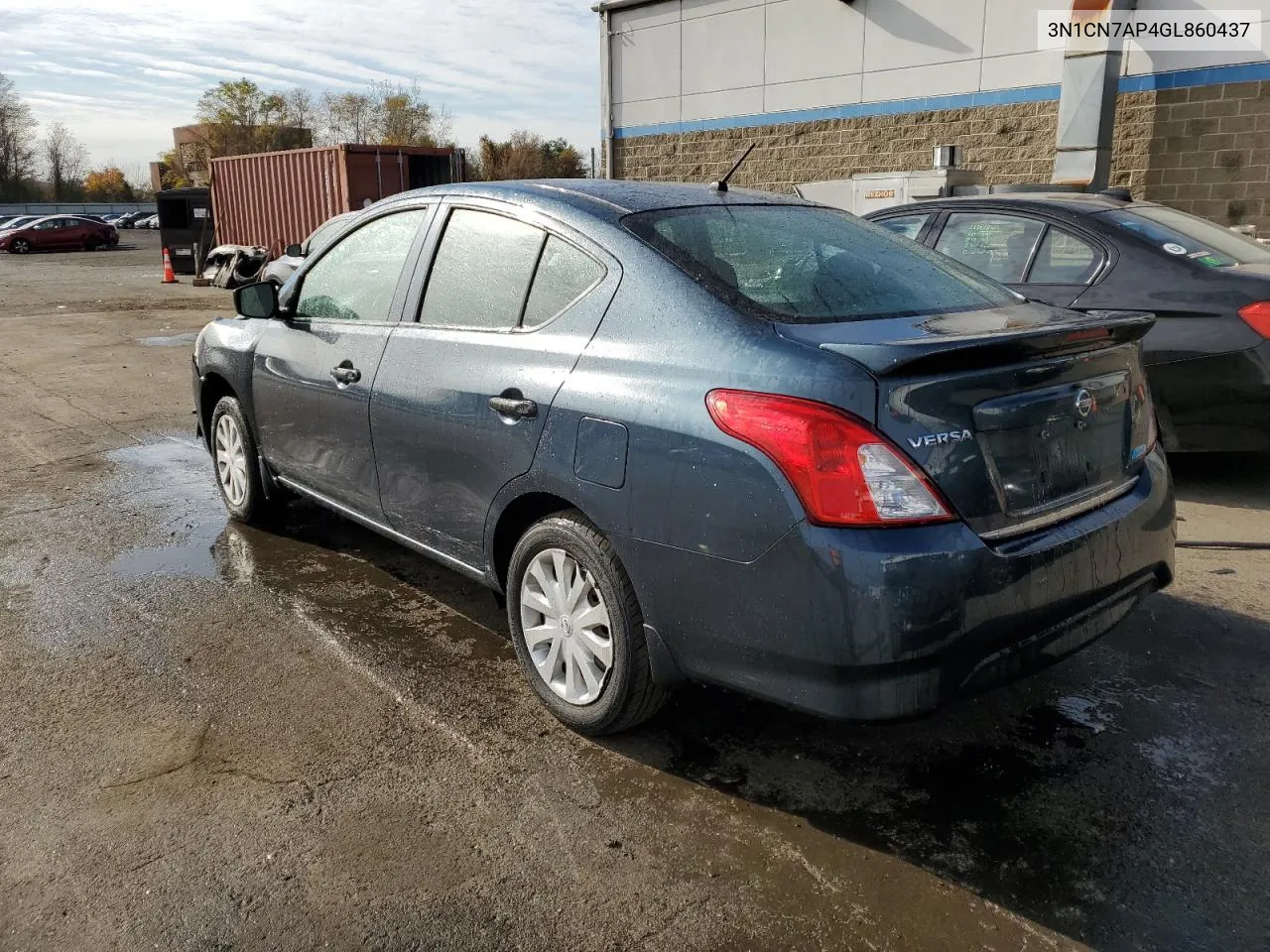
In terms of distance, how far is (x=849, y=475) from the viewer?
235 cm

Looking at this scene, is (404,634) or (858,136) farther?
(858,136)

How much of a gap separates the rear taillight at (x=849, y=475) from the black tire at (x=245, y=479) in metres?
3.33

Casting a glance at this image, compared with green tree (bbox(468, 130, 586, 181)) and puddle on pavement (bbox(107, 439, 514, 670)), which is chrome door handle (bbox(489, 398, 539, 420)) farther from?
green tree (bbox(468, 130, 586, 181))

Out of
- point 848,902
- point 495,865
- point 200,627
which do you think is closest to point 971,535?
point 848,902

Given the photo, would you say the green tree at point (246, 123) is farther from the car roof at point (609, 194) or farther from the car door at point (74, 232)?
the car roof at point (609, 194)

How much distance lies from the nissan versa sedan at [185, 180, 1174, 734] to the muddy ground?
1.25 feet

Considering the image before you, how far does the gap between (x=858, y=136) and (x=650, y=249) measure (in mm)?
14583

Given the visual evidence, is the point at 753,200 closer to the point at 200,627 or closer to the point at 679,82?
the point at 200,627

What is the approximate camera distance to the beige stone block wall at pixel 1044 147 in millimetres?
12516

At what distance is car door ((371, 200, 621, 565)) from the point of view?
3.07 m

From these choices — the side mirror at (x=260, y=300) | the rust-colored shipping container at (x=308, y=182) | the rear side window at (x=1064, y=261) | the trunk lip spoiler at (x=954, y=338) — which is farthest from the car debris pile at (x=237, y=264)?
the trunk lip spoiler at (x=954, y=338)

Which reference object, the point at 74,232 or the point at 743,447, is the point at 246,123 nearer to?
the point at 74,232

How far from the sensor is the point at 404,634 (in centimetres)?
392

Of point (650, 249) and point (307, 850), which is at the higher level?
point (650, 249)
